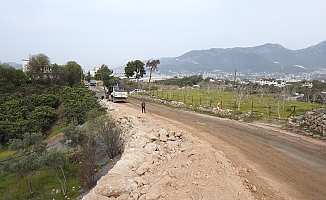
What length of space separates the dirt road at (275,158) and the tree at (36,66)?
1861 inches

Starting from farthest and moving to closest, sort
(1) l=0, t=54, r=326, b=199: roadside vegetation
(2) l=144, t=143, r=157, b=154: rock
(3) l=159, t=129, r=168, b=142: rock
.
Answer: (1) l=0, t=54, r=326, b=199: roadside vegetation
(3) l=159, t=129, r=168, b=142: rock
(2) l=144, t=143, r=157, b=154: rock

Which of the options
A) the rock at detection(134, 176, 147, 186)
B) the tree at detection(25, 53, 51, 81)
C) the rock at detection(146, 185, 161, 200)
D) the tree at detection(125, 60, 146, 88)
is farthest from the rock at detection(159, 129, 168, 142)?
the tree at detection(25, 53, 51, 81)

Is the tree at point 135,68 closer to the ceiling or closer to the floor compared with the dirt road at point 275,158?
closer to the ceiling

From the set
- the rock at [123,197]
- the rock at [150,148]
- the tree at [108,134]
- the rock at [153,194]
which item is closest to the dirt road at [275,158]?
the rock at [153,194]

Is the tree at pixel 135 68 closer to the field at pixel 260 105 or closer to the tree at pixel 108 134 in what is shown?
the field at pixel 260 105

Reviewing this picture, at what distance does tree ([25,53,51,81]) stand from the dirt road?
4727cm

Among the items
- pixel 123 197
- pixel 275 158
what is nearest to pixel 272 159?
pixel 275 158

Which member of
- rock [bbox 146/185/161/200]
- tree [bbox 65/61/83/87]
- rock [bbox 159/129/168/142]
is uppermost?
tree [bbox 65/61/83/87]

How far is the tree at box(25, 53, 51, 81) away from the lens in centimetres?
4953

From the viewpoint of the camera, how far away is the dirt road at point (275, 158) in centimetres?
698

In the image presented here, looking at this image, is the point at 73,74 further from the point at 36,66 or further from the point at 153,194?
the point at 153,194

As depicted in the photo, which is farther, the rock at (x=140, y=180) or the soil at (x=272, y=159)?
the rock at (x=140, y=180)

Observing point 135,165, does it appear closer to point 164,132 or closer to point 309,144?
point 164,132

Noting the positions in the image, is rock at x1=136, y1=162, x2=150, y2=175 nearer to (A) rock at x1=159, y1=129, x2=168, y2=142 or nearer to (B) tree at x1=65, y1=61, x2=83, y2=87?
(A) rock at x1=159, y1=129, x2=168, y2=142
